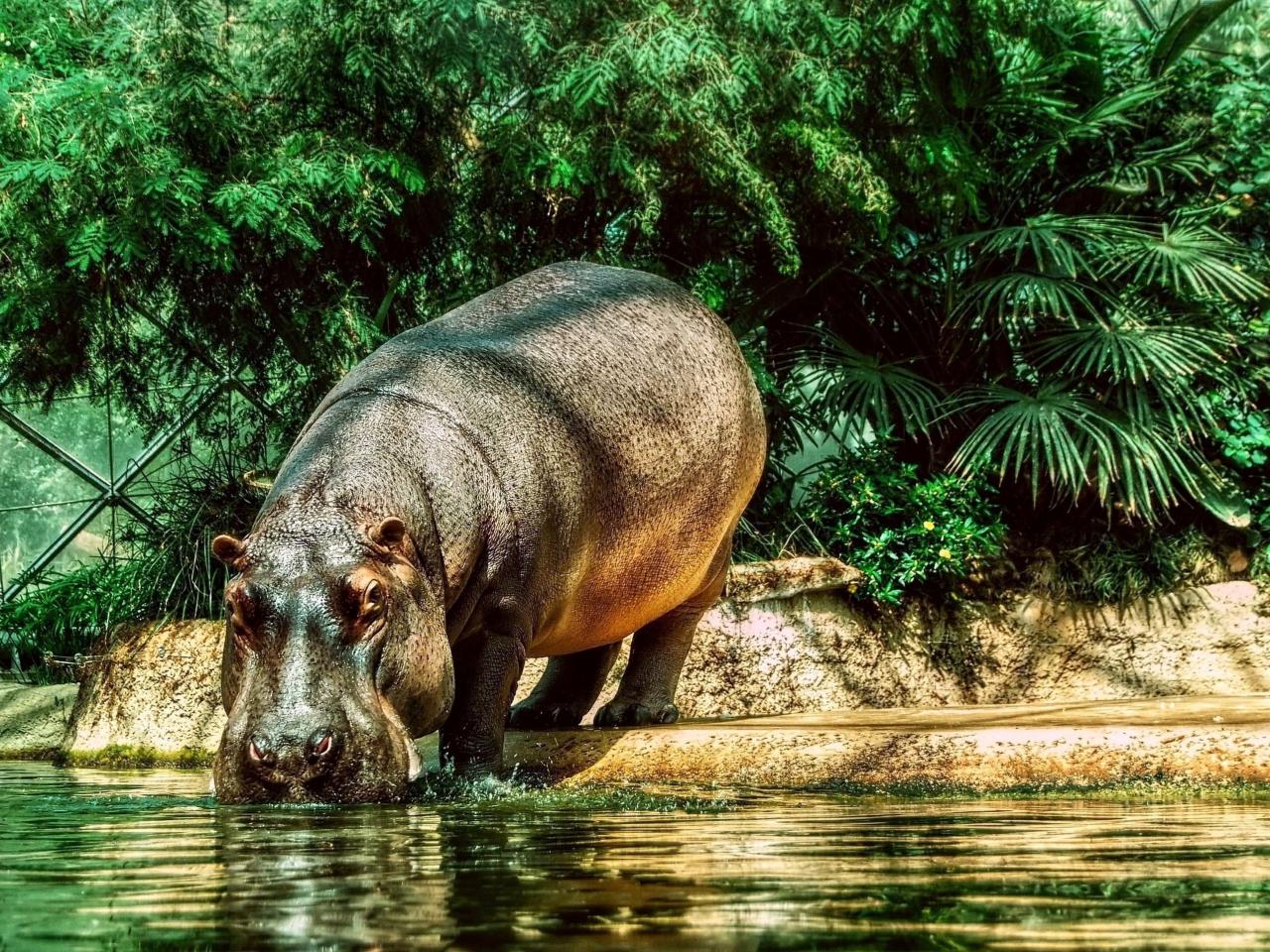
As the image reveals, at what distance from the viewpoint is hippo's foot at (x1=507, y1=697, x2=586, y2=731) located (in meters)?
5.52

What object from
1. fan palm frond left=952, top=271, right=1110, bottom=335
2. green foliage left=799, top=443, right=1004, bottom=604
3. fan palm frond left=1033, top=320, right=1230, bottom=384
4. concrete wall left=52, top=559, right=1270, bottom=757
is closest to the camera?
concrete wall left=52, top=559, right=1270, bottom=757

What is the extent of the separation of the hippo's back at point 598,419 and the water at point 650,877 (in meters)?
1.33

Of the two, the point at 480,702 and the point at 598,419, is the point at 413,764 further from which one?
the point at 598,419

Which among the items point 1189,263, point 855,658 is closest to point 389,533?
point 855,658

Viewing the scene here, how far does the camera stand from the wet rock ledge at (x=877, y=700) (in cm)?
380

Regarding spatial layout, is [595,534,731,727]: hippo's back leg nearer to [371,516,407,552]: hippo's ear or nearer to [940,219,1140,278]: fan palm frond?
[371,516,407,552]: hippo's ear

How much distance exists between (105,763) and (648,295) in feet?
10.2

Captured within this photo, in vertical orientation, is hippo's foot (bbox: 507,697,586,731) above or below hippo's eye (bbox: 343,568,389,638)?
below

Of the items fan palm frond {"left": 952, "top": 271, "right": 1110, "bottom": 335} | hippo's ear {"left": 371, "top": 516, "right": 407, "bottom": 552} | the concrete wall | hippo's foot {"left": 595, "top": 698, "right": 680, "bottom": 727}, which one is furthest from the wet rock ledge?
fan palm frond {"left": 952, "top": 271, "right": 1110, "bottom": 335}

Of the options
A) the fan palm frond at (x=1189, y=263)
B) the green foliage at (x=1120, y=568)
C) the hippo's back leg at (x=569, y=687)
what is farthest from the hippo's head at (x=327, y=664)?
the fan palm frond at (x=1189, y=263)

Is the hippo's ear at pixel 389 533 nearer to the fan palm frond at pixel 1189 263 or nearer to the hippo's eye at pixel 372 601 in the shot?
the hippo's eye at pixel 372 601

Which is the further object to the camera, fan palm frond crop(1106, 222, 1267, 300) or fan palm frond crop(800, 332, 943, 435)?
fan palm frond crop(1106, 222, 1267, 300)

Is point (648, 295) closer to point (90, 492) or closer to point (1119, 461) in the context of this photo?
point (1119, 461)

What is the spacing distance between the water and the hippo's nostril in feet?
0.36
